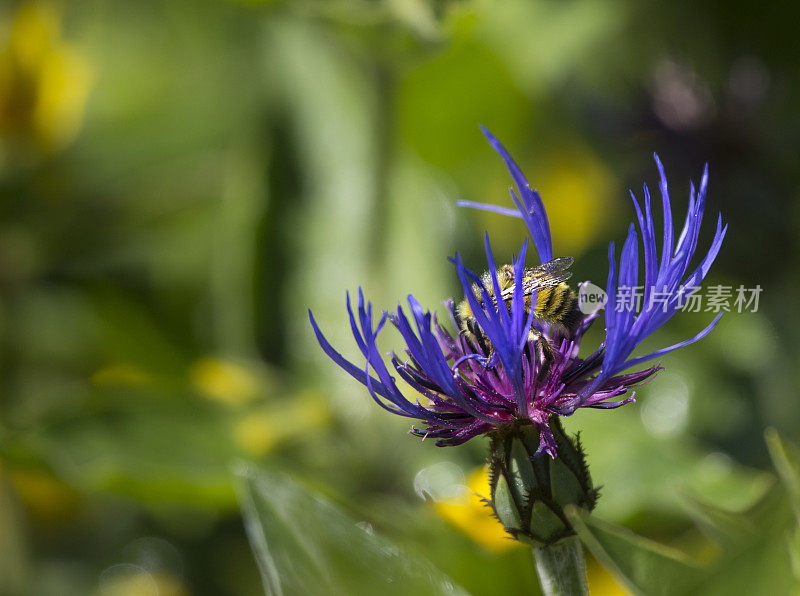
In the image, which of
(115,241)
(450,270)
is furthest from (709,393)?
(115,241)

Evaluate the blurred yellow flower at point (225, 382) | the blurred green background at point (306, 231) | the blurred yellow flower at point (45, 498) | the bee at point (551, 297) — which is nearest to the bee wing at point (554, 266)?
the bee at point (551, 297)

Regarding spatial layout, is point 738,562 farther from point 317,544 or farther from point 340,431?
point 340,431

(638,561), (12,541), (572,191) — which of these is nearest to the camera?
(638,561)

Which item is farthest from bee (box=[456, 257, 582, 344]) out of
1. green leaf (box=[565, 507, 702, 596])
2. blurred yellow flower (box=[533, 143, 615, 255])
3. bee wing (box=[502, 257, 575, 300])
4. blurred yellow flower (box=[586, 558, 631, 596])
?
blurred yellow flower (box=[533, 143, 615, 255])

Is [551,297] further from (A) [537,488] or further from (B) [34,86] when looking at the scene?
(B) [34,86]

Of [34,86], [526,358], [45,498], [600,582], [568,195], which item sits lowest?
[600,582]

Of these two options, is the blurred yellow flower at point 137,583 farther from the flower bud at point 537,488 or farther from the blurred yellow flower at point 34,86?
the flower bud at point 537,488

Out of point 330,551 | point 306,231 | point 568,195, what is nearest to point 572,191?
point 568,195
